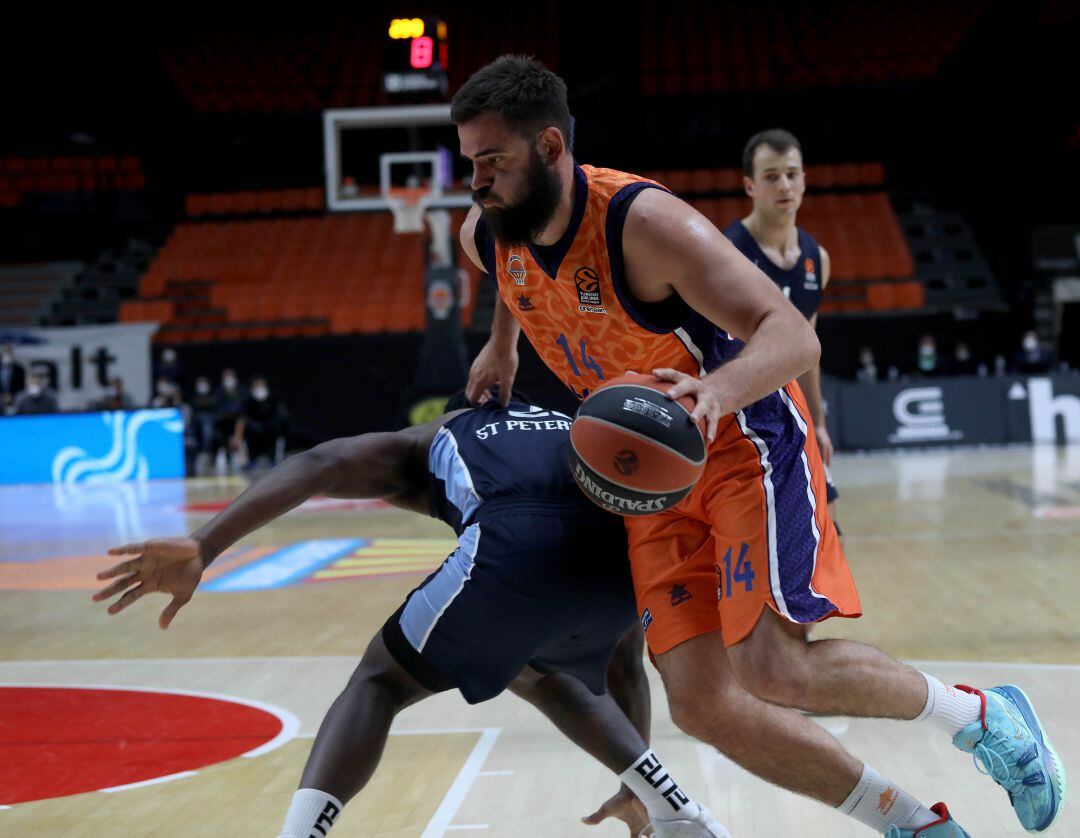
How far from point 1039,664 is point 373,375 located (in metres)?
14.2

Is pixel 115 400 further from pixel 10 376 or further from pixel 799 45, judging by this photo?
pixel 799 45

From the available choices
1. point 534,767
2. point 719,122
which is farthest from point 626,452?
point 719,122

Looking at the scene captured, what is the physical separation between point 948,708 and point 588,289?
1.23 meters

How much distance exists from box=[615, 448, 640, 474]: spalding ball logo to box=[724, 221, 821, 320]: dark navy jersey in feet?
7.43

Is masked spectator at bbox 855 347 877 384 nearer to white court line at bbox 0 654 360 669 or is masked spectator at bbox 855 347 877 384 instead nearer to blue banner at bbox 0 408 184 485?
blue banner at bbox 0 408 184 485

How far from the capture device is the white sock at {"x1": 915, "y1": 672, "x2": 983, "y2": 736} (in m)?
2.90

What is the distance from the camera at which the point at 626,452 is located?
2459mm

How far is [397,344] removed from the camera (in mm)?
18359

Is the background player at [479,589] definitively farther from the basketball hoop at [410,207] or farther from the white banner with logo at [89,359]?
the white banner with logo at [89,359]

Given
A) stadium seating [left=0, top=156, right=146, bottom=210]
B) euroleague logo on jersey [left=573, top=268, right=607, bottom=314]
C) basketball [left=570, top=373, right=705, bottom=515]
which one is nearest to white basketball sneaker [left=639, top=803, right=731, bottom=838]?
basketball [left=570, top=373, right=705, bottom=515]

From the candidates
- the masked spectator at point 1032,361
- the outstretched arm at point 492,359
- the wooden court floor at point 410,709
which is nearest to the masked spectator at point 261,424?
the wooden court floor at point 410,709

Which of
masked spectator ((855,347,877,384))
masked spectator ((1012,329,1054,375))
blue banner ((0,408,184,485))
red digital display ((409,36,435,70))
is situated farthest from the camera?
masked spectator ((855,347,877,384))

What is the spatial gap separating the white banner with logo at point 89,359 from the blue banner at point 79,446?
371 centimetres

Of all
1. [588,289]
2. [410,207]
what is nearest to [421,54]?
[410,207]
